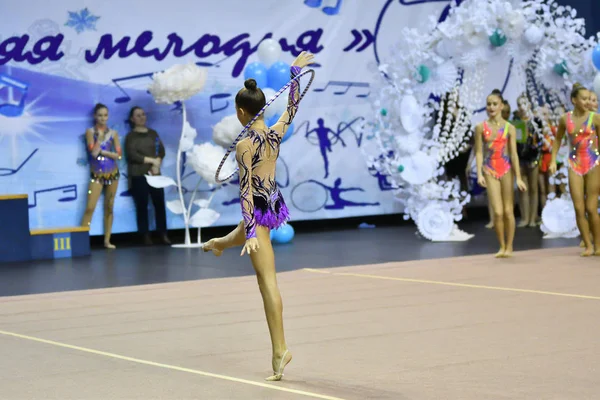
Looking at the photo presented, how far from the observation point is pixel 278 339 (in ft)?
15.8

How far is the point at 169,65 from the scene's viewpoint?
534 inches

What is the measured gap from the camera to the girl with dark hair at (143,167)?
13039mm

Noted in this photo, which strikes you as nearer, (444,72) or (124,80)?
(444,72)

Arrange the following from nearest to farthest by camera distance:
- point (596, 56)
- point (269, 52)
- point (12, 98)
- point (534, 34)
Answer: point (596, 56) < point (269, 52) < point (534, 34) < point (12, 98)

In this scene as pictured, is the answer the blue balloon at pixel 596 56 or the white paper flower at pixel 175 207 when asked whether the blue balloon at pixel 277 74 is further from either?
the blue balloon at pixel 596 56

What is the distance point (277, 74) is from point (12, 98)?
358cm

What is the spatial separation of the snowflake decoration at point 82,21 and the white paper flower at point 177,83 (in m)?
1.21

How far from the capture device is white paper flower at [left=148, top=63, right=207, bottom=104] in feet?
40.8

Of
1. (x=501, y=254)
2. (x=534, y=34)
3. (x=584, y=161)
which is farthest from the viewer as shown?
(x=534, y=34)

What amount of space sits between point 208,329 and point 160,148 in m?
7.09

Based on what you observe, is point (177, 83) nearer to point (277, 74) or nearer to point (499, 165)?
→ point (277, 74)

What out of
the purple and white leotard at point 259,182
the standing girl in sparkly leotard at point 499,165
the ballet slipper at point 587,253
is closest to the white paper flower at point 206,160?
the standing girl in sparkly leotard at point 499,165

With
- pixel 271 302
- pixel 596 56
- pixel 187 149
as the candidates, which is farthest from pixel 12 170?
pixel 271 302

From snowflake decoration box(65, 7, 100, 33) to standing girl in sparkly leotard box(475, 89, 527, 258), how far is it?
18.7 feet
